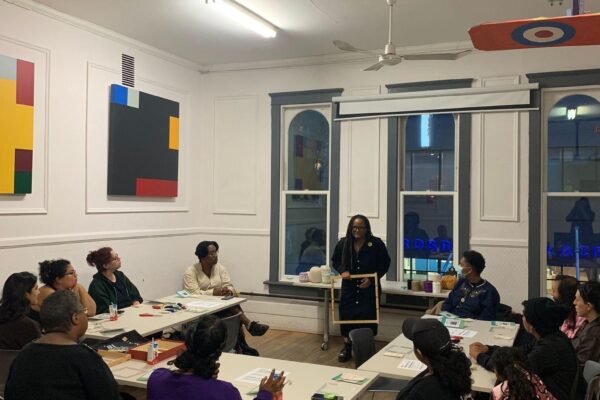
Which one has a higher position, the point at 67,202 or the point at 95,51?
the point at 95,51

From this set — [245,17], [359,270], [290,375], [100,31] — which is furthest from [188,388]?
[100,31]

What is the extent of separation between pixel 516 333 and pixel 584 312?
66cm

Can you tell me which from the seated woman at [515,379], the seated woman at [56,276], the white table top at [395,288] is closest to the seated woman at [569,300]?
the white table top at [395,288]

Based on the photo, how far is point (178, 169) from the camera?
23.2 feet

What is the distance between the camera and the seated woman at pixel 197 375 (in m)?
2.25

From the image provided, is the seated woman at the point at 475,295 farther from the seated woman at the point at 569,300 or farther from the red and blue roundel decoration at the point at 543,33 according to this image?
the red and blue roundel decoration at the point at 543,33

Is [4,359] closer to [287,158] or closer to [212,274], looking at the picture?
[212,274]

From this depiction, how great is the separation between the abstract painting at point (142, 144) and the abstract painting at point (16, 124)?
1020 millimetres

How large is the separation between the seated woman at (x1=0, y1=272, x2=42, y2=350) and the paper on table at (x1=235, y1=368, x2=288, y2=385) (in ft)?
4.38

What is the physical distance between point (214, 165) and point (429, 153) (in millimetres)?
2873

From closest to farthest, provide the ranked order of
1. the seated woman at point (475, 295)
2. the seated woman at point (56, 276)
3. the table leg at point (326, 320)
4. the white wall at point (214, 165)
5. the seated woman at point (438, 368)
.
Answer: the seated woman at point (438, 368), the seated woman at point (56, 276), the seated woman at point (475, 295), the white wall at point (214, 165), the table leg at point (326, 320)

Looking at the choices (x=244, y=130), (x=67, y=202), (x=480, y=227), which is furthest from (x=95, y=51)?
(x=480, y=227)

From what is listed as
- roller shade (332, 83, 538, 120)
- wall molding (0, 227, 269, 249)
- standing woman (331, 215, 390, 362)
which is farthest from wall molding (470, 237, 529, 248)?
wall molding (0, 227, 269, 249)

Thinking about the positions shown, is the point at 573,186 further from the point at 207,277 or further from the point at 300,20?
the point at 207,277
